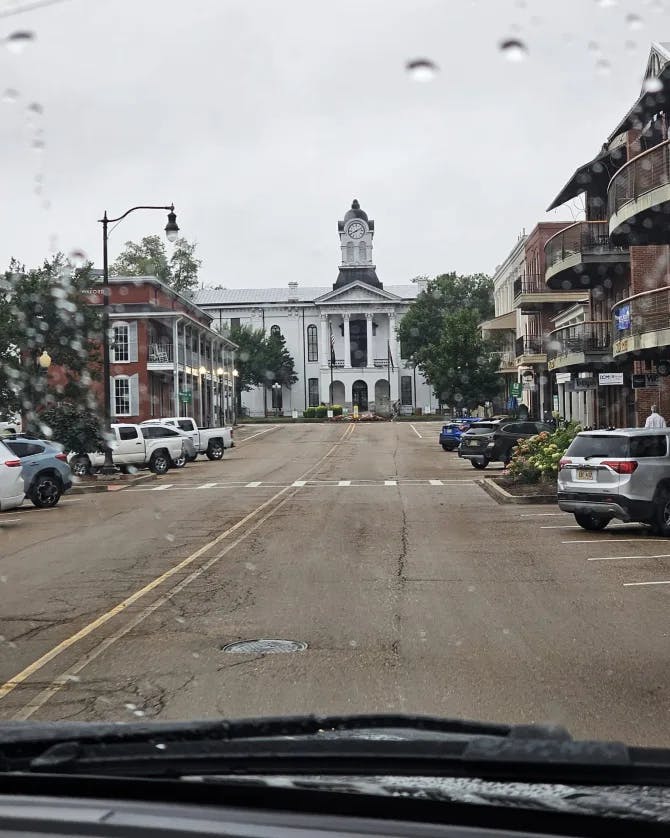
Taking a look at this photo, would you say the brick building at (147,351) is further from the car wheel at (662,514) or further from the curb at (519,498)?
the car wheel at (662,514)

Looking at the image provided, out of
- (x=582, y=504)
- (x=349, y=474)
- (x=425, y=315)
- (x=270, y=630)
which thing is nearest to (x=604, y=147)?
(x=349, y=474)

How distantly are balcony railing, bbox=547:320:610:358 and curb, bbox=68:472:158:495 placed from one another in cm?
1701

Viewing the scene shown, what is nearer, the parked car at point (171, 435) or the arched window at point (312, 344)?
the parked car at point (171, 435)

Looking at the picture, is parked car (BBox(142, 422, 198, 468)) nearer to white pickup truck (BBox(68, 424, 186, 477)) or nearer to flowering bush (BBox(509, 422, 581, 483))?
white pickup truck (BBox(68, 424, 186, 477))

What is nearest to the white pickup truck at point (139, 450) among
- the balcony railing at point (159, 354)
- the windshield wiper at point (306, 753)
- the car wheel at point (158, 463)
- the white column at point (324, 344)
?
the car wheel at point (158, 463)

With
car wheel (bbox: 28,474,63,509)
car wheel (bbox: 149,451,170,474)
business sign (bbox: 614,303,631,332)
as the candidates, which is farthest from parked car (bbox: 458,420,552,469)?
car wheel (bbox: 28,474,63,509)

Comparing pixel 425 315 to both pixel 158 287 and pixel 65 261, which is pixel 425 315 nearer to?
pixel 158 287

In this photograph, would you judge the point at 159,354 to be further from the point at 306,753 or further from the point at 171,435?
the point at 306,753

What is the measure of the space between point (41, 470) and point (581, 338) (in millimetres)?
22922

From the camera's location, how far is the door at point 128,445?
34.5m

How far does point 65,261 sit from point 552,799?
3832 cm

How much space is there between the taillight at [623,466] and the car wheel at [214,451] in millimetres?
28911

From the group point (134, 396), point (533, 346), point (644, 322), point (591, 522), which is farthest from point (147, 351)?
point (591, 522)

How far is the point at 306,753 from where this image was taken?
2.63 m
